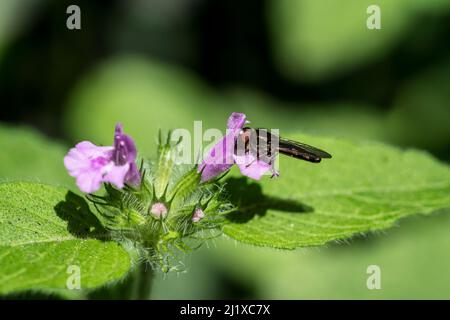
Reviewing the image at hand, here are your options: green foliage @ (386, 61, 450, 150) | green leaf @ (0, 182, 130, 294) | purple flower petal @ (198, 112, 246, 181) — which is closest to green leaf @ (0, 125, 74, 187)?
green leaf @ (0, 182, 130, 294)

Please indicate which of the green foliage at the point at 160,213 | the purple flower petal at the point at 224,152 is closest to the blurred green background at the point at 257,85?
the green foliage at the point at 160,213

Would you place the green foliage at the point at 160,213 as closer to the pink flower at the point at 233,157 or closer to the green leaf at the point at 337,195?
the pink flower at the point at 233,157

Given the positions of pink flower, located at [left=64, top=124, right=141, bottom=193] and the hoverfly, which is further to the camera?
the hoverfly

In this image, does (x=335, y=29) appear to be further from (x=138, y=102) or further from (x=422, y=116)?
(x=138, y=102)

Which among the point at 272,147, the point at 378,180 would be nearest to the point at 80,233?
the point at 272,147

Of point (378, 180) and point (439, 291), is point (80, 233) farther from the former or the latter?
point (439, 291)

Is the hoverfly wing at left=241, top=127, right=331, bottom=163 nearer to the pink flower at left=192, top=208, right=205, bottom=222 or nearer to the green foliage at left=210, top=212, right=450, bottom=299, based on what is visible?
the pink flower at left=192, top=208, right=205, bottom=222
